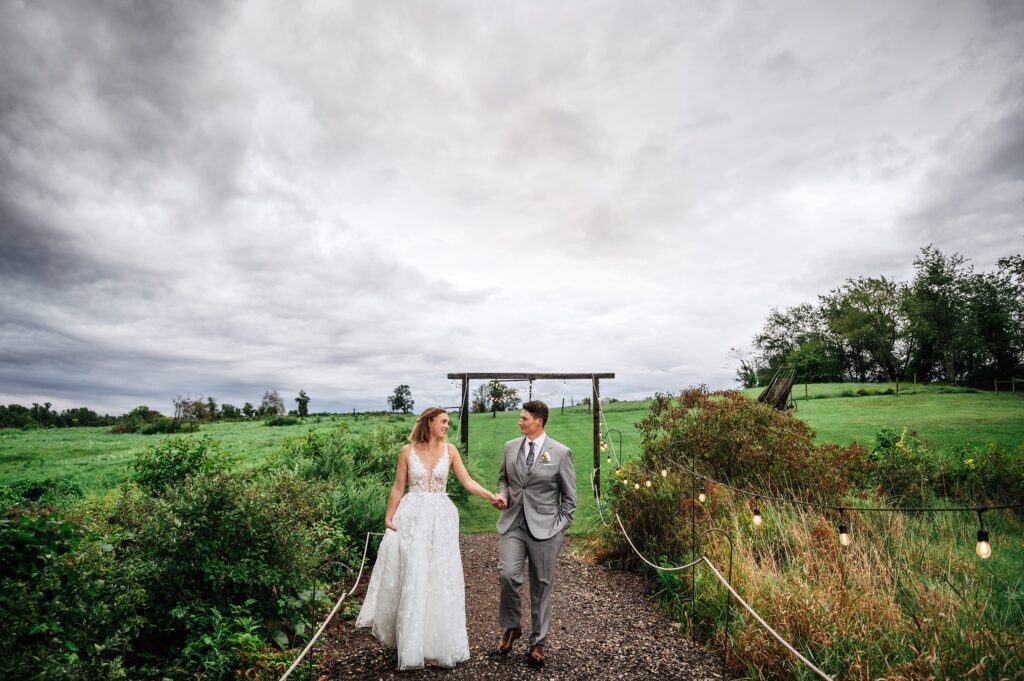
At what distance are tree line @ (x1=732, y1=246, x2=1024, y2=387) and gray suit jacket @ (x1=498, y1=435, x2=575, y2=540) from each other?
2455cm

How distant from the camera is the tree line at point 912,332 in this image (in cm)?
3170

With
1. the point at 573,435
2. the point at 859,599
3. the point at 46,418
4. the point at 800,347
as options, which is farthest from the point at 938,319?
the point at 46,418

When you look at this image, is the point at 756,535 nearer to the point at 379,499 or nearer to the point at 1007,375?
the point at 379,499

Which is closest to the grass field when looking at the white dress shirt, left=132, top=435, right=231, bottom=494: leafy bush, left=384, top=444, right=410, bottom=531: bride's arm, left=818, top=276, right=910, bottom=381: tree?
left=132, top=435, right=231, bottom=494: leafy bush

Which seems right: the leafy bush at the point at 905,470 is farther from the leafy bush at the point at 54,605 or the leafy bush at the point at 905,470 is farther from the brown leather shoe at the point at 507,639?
the leafy bush at the point at 54,605

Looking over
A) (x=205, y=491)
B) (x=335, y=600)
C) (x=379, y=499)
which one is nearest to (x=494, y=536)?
(x=379, y=499)

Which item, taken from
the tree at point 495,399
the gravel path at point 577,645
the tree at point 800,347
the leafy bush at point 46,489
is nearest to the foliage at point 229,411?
the tree at point 495,399

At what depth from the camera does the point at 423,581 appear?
14.9 feet

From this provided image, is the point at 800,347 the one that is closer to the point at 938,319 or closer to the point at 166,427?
the point at 938,319

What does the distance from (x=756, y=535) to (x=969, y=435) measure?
1518 centimetres

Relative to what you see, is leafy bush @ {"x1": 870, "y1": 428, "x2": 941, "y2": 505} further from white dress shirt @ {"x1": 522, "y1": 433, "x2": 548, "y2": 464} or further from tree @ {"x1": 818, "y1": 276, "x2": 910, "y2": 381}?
tree @ {"x1": 818, "y1": 276, "x2": 910, "y2": 381}

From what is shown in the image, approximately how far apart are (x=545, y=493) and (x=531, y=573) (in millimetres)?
781

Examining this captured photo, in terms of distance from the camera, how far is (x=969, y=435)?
16172 mm

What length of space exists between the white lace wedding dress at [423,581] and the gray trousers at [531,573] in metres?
0.44
